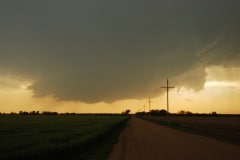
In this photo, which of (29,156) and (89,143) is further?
(89,143)

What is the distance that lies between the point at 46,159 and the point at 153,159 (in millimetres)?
6344

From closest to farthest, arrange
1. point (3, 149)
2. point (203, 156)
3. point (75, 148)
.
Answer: point (3, 149)
point (203, 156)
point (75, 148)

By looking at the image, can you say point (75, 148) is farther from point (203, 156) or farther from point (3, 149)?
point (203, 156)

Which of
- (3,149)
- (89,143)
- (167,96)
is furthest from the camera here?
(167,96)

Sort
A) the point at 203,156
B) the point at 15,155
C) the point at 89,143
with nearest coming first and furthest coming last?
1. the point at 15,155
2. the point at 203,156
3. the point at 89,143

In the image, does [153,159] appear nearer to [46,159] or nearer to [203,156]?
[203,156]

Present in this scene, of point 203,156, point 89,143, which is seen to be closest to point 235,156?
point 203,156

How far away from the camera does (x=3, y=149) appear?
21000 millimetres

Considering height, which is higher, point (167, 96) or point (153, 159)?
point (167, 96)

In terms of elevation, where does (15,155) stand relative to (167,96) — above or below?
below

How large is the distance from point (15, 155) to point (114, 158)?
7.44 meters

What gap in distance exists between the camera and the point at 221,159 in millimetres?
23391

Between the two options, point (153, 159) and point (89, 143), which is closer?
point (153, 159)

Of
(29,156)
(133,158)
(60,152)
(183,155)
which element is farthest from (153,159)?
(29,156)
